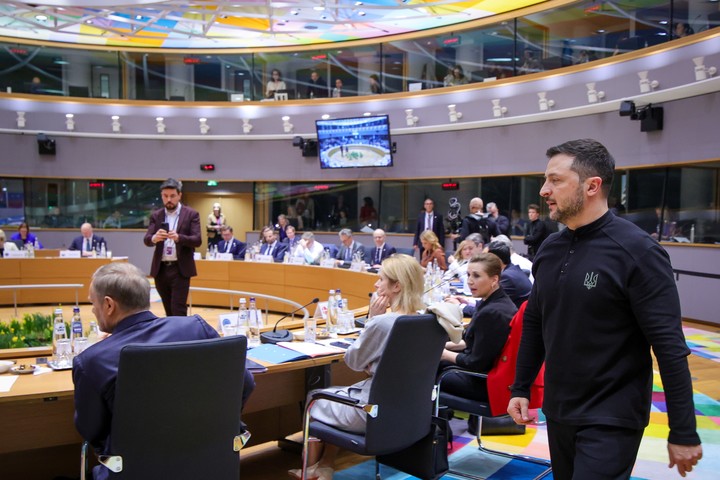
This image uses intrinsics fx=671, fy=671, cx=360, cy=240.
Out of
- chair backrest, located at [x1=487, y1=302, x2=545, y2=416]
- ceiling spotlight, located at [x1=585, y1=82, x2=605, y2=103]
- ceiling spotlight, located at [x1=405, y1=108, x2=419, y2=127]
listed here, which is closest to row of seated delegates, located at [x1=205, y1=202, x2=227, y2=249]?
ceiling spotlight, located at [x1=405, y1=108, x2=419, y2=127]

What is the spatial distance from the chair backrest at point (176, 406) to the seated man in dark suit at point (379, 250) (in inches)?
262

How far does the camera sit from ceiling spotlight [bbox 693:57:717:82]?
7762 millimetres

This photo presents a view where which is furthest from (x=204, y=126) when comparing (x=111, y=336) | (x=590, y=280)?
(x=590, y=280)

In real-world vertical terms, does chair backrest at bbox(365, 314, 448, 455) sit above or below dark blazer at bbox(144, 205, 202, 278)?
below

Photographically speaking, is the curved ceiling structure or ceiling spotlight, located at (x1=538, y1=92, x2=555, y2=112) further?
the curved ceiling structure

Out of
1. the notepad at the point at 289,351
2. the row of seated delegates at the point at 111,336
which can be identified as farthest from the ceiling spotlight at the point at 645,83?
the row of seated delegates at the point at 111,336

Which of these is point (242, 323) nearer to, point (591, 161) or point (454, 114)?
point (591, 161)

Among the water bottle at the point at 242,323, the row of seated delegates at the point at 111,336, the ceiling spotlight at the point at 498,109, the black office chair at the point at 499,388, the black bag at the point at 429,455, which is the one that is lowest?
the black bag at the point at 429,455

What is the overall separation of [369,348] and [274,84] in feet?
37.8

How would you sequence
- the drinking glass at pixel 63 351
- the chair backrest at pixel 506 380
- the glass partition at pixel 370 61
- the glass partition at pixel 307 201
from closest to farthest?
the drinking glass at pixel 63 351 → the chair backrest at pixel 506 380 → the glass partition at pixel 370 61 → the glass partition at pixel 307 201

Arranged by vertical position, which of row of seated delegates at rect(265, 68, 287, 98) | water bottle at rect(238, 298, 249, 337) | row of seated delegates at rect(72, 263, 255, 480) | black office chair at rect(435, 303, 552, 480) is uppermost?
row of seated delegates at rect(265, 68, 287, 98)

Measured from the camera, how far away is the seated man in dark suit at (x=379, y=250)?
897 centimetres

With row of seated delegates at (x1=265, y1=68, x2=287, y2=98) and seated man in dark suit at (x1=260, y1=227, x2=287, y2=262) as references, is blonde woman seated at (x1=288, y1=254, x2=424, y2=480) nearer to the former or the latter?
seated man in dark suit at (x1=260, y1=227, x2=287, y2=262)

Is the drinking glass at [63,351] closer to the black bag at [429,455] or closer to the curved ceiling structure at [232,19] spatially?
the black bag at [429,455]
